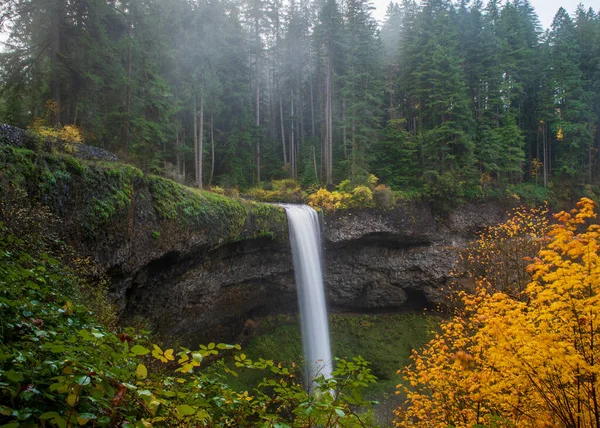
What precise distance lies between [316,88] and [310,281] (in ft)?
74.4

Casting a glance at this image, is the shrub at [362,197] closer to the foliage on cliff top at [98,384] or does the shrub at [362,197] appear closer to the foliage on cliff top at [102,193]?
the foliage on cliff top at [102,193]

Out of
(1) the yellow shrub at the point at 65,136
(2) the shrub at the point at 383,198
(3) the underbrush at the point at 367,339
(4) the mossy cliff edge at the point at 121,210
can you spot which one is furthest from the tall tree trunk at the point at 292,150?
(1) the yellow shrub at the point at 65,136

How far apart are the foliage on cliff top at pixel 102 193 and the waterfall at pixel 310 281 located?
13.5 feet

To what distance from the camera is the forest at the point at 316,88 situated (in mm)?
13078

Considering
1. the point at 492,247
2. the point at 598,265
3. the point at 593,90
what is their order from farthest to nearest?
the point at 593,90
the point at 492,247
the point at 598,265

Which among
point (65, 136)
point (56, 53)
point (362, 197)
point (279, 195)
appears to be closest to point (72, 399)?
point (65, 136)

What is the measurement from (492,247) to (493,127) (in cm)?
1384

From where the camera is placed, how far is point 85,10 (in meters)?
12.8

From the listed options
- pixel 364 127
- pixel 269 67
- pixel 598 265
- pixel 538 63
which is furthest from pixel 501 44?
pixel 598 265

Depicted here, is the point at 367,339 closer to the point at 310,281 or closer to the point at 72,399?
the point at 310,281

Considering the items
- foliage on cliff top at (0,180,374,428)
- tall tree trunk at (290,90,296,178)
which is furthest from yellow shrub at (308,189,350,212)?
foliage on cliff top at (0,180,374,428)

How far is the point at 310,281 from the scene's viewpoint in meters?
16.7

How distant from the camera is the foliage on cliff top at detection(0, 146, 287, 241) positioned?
6305 mm

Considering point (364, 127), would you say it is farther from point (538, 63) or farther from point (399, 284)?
point (538, 63)
